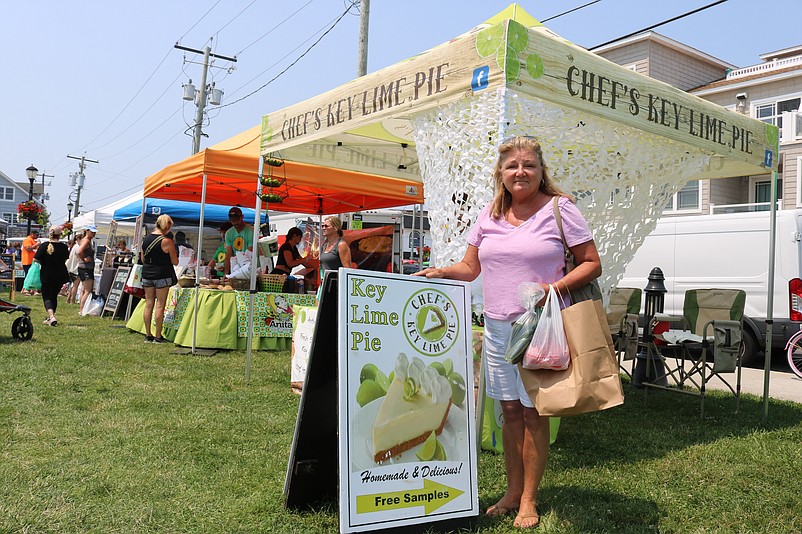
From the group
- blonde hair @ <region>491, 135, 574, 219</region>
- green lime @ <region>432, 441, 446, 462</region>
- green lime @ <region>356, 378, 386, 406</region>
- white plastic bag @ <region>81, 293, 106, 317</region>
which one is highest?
blonde hair @ <region>491, 135, 574, 219</region>

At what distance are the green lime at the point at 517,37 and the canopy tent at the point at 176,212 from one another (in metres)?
9.64

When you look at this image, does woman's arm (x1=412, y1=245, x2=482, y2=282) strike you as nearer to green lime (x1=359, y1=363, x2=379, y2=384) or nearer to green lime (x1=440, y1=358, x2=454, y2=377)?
green lime (x1=440, y1=358, x2=454, y2=377)

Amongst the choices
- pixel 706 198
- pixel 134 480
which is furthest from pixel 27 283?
pixel 706 198

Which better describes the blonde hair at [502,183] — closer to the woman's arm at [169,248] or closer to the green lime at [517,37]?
the green lime at [517,37]

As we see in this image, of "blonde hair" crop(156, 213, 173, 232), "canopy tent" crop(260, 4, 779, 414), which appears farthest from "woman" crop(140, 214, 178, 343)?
"canopy tent" crop(260, 4, 779, 414)

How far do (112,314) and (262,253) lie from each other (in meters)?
3.98

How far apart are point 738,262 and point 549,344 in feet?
27.1

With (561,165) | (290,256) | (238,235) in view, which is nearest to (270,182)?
(290,256)

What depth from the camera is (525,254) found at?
2820mm

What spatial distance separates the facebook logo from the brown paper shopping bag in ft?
4.88

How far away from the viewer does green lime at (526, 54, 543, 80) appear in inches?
143

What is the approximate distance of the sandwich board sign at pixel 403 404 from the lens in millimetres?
2691

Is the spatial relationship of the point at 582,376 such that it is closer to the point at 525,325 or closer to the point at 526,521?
the point at 525,325

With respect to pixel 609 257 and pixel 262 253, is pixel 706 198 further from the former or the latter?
pixel 609 257
